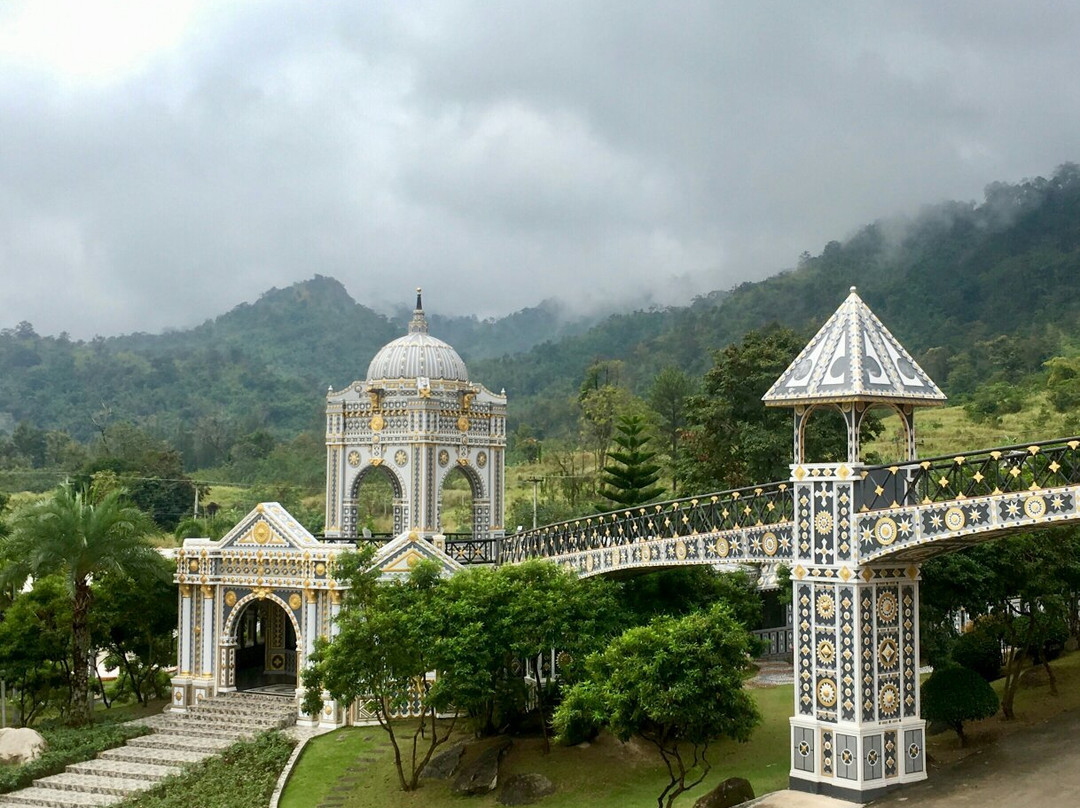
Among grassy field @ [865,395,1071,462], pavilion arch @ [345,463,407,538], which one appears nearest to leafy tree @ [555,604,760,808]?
pavilion arch @ [345,463,407,538]

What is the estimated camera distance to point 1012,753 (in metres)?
15.6

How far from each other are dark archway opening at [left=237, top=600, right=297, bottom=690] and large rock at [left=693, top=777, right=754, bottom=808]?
11259mm

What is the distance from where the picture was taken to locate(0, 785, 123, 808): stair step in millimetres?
18453

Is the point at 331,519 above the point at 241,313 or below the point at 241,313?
below

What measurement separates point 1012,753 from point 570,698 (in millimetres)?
5570

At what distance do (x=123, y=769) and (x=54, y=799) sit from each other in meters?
1.09

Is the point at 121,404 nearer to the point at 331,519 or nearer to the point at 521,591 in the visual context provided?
the point at 331,519

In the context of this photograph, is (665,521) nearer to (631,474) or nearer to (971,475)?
(971,475)

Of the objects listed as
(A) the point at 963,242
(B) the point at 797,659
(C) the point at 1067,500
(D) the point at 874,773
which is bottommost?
(D) the point at 874,773

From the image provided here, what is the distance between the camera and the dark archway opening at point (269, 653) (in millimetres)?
24250

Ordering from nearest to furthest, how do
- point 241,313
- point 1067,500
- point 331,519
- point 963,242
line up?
point 1067,500, point 331,519, point 963,242, point 241,313

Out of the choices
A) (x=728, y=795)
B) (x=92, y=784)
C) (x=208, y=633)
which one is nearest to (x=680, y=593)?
(x=728, y=795)

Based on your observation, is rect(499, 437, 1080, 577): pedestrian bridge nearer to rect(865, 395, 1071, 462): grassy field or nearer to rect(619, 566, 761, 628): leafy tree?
rect(619, 566, 761, 628): leafy tree

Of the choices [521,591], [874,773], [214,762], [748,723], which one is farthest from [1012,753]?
[214,762]
